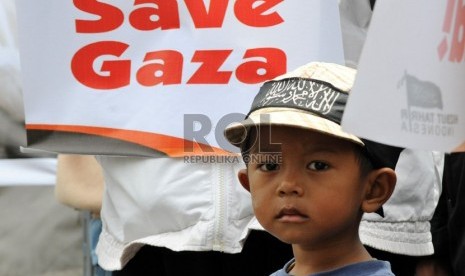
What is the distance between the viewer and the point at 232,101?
2.91 meters

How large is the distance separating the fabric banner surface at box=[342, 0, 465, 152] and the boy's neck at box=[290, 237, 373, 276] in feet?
2.21

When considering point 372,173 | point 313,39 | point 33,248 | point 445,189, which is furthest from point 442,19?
point 33,248

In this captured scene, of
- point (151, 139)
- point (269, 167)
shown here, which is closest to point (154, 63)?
point (151, 139)

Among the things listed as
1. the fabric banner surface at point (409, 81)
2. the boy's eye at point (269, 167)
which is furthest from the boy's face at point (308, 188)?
the fabric banner surface at point (409, 81)

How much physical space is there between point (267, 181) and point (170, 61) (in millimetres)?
794

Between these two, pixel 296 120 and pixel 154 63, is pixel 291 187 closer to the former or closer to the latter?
pixel 296 120

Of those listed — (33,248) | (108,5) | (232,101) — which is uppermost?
(108,5)

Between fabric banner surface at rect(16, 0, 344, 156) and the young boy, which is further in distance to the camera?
fabric banner surface at rect(16, 0, 344, 156)

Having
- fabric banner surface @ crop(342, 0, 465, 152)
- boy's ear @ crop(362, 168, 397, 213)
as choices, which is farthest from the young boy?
fabric banner surface @ crop(342, 0, 465, 152)

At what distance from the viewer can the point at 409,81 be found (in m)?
1.56

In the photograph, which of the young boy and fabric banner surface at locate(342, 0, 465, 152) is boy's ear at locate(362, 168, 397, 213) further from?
fabric banner surface at locate(342, 0, 465, 152)

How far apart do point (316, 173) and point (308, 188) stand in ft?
0.12

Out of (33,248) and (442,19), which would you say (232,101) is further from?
(33,248)

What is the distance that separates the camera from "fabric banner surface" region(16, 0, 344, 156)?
2.89m
